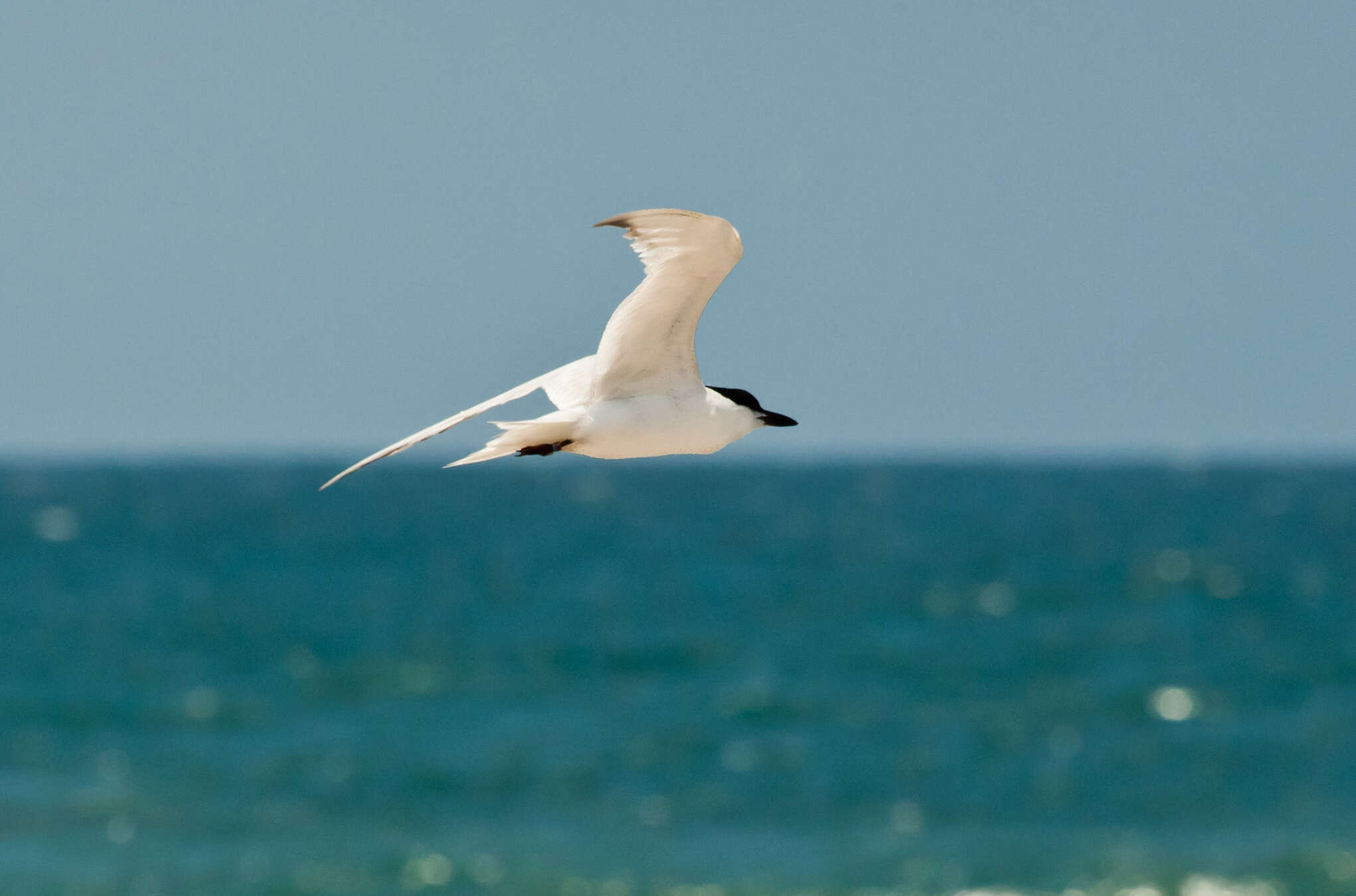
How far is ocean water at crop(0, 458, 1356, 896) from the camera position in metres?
19.6

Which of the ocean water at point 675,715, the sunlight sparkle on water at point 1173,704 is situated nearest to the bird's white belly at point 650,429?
the ocean water at point 675,715

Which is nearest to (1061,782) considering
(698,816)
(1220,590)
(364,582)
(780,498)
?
(698,816)

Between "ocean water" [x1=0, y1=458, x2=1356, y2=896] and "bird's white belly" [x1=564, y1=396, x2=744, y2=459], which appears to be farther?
"ocean water" [x1=0, y1=458, x2=1356, y2=896]

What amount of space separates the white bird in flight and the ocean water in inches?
512

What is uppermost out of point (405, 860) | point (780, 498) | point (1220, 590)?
point (780, 498)

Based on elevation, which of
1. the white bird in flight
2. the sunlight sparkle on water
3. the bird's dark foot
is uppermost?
the white bird in flight

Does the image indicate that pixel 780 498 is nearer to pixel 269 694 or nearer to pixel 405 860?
pixel 269 694

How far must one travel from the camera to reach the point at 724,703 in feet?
94.3

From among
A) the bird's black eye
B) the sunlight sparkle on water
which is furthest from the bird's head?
the sunlight sparkle on water

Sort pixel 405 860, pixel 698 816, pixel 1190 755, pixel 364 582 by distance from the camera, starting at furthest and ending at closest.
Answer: pixel 364 582
pixel 1190 755
pixel 698 816
pixel 405 860

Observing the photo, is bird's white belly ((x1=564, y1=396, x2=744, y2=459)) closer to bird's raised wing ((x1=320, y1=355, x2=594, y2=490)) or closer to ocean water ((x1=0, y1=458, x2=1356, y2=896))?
bird's raised wing ((x1=320, y1=355, x2=594, y2=490))

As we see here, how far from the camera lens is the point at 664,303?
593 centimetres

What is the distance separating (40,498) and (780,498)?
41515 millimetres

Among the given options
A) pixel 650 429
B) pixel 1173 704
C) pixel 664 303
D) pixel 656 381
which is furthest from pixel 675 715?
pixel 664 303
